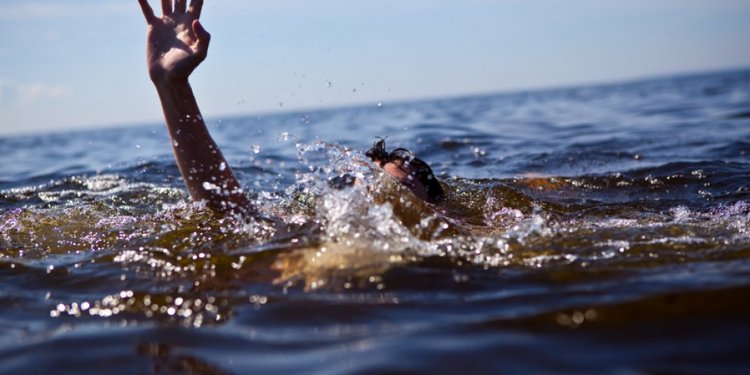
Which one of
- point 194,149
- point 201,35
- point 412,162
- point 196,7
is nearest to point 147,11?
point 196,7

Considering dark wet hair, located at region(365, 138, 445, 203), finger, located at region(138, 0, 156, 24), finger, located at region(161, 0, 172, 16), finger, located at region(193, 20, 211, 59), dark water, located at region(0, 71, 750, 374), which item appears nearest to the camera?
dark water, located at region(0, 71, 750, 374)

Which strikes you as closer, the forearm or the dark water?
the dark water

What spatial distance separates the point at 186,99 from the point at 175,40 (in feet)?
1.13

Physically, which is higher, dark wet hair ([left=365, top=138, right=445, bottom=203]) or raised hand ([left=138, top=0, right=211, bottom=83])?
raised hand ([left=138, top=0, right=211, bottom=83])

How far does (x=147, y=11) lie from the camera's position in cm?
427

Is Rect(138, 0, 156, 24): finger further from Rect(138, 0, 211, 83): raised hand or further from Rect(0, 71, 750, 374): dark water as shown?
Rect(0, 71, 750, 374): dark water

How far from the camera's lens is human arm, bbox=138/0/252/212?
4051 mm

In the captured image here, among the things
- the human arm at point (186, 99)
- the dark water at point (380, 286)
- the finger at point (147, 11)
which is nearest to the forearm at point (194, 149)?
the human arm at point (186, 99)

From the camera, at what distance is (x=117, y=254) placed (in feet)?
13.5

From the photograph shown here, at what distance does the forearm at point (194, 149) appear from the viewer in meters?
4.13

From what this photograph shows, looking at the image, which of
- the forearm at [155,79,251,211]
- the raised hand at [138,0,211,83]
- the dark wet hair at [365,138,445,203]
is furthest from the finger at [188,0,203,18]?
the dark wet hair at [365,138,445,203]

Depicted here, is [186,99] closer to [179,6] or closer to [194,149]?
[194,149]

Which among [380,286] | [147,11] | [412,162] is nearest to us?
[380,286]

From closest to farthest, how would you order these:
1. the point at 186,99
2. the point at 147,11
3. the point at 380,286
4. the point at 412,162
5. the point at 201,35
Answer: the point at 380,286
the point at 201,35
the point at 186,99
the point at 147,11
the point at 412,162
